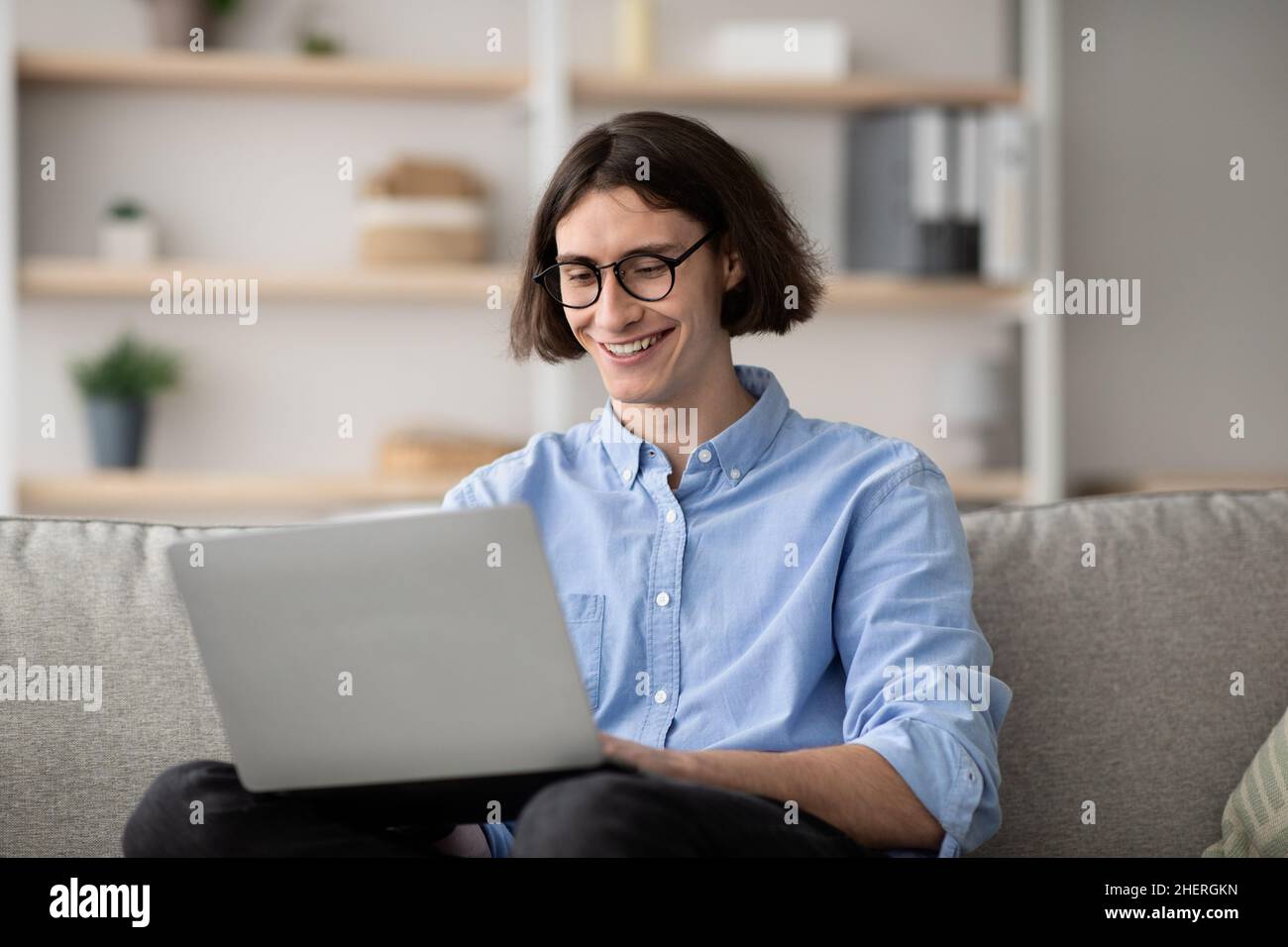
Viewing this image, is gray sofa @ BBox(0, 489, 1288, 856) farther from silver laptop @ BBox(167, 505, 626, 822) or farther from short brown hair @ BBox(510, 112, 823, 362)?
silver laptop @ BBox(167, 505, 626, 822)

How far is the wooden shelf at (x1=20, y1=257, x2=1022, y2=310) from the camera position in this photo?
3.31 metres

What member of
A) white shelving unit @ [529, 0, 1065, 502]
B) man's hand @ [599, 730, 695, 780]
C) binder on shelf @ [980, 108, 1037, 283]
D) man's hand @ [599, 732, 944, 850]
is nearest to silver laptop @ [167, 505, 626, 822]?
man's hand @ [599, 730, 695, 780]

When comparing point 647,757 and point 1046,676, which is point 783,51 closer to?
point 1046,676

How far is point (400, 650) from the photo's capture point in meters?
1.10

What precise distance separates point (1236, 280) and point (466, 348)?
2.07 metres

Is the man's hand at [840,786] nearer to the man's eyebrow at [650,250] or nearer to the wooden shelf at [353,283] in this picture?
the man's eyebrow at [650,250]

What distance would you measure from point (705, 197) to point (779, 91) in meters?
2.08

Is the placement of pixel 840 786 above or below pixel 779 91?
below

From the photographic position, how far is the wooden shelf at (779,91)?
3.52 metres

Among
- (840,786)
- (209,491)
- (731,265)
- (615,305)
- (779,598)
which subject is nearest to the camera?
(840,786)

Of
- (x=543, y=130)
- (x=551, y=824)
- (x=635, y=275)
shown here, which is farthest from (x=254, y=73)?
(x=551, y=824)

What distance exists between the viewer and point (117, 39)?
3.48 meters

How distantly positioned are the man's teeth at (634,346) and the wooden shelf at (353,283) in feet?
5.73
